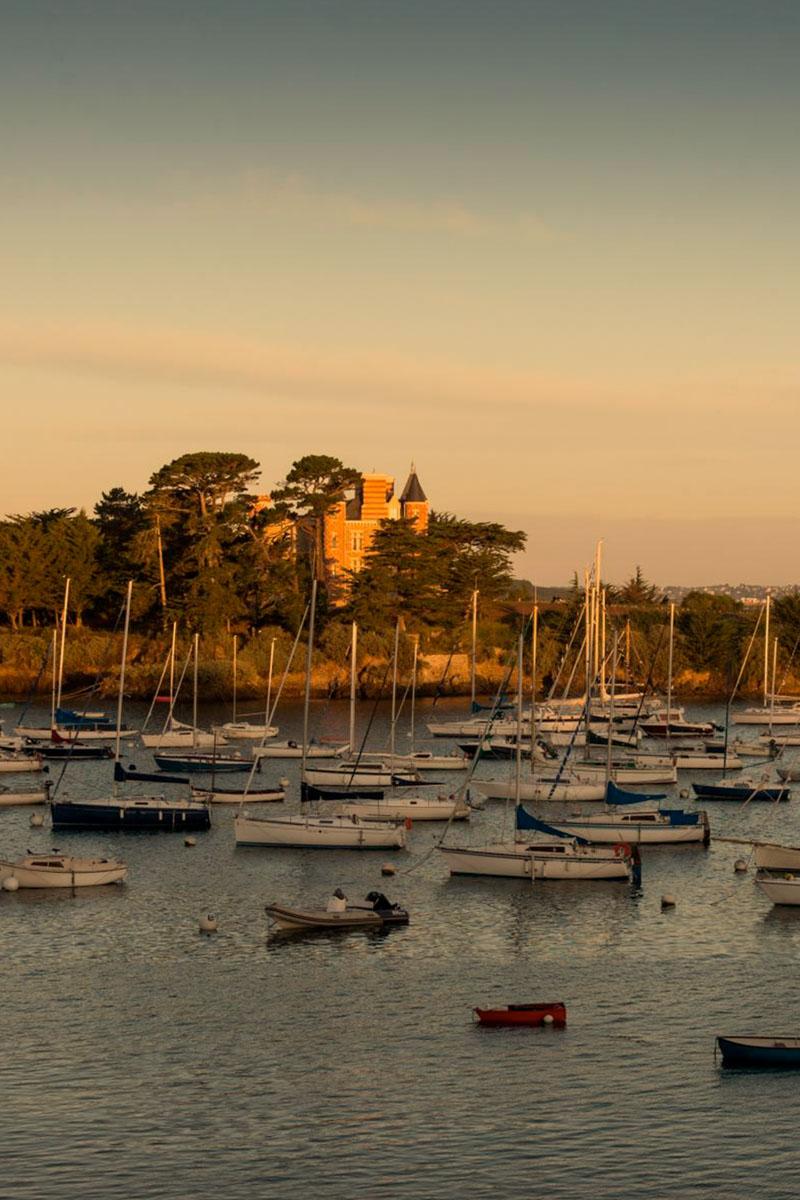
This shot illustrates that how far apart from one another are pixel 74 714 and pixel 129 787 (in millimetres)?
25808

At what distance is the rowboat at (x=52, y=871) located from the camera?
2665 inches

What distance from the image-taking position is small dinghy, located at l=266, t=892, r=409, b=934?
6125cm

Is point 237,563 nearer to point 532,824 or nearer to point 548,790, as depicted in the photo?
point 548,790

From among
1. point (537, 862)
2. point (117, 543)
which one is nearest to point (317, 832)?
point (537, 862)

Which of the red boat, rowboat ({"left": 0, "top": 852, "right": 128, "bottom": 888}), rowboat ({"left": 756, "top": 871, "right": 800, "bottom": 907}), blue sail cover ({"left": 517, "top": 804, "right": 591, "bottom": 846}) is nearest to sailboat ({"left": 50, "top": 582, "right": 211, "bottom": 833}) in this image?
rowboat ({"left": 0, "top": 852, "right": 128, "bottom": 888})

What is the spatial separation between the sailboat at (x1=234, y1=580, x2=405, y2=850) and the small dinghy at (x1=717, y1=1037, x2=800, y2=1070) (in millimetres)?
33003

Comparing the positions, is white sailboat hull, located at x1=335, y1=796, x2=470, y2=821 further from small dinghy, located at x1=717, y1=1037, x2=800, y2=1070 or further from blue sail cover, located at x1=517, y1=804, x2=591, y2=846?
small dinghy, located at x1=717, y1=1037, x2=800, y2=1070

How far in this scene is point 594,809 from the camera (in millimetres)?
91938

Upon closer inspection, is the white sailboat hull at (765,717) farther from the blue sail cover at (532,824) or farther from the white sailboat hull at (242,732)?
the blue sail cover at (532,824)

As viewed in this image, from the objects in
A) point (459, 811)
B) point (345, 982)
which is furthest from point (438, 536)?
point (345, 982)

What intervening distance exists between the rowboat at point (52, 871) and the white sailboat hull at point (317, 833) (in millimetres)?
10476

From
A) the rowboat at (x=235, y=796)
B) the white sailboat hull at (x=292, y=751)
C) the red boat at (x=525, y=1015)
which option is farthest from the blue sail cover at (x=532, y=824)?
the white sailboat hull at (x=292, y=751)

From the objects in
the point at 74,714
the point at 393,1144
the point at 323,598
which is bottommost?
the point at 393,1144

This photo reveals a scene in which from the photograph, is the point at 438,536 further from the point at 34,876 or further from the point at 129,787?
the point at 34,876
